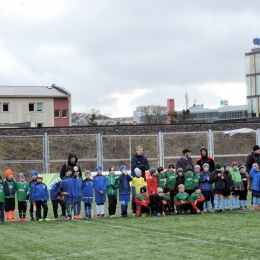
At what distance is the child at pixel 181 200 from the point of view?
65.7 feet

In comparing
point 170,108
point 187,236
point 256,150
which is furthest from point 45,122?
point 187,236

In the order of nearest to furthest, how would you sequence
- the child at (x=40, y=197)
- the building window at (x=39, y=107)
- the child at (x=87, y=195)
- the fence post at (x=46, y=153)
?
the child at (x=40, y=197) < the child at (x=87, y=195) < the fence post at (x=46, y=153) < the building window at (x=39, y=107)

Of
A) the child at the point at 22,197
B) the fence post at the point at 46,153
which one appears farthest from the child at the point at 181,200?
the fence post at the point at 46,153

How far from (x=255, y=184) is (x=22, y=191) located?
22.7 ft

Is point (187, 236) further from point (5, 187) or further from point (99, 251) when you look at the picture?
point (5, 187)

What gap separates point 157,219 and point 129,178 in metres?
2.13

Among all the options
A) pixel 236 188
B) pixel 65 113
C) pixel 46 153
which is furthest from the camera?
pixel 65 113

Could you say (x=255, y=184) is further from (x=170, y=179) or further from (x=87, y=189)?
(x=87, y=189)

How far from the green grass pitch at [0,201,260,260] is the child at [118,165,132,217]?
790mm

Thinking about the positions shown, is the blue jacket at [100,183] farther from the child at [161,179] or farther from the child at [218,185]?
the child at [218,185]

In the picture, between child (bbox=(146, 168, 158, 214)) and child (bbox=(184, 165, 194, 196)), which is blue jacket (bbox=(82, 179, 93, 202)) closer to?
child (bbox=(146, 168, 158, 214))

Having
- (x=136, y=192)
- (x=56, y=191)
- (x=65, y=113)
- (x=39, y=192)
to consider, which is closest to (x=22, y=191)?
(x=39, y=192)

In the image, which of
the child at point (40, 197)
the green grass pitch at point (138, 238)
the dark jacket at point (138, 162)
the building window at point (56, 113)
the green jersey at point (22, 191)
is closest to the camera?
the green grass pitch at point (138, 238)

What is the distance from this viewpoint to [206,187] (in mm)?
20531
